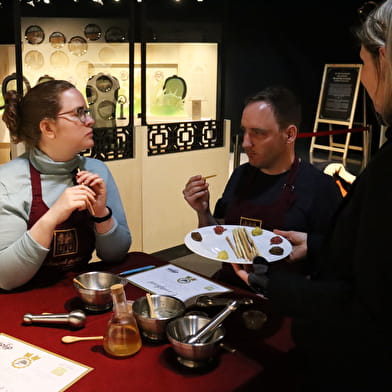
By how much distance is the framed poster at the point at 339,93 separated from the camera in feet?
27.3

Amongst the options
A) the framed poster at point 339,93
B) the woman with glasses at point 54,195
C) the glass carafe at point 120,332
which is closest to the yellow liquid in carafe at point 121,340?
the glass carafe at point 120,332

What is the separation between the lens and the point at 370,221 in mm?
994

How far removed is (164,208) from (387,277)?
11.7 ft

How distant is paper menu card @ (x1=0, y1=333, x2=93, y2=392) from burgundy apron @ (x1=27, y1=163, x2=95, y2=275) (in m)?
0.53

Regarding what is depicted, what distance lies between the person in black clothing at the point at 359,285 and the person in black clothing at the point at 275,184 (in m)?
0.96

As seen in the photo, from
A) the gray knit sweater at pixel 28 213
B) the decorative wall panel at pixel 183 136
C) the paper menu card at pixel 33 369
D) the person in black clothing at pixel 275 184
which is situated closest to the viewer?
the paper menu card at pixel 33 369

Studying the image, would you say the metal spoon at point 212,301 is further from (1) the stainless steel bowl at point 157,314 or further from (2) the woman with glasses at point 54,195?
(2) the woman with glasses at point 54,195

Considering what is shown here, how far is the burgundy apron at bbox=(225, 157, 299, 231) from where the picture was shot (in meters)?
2.14

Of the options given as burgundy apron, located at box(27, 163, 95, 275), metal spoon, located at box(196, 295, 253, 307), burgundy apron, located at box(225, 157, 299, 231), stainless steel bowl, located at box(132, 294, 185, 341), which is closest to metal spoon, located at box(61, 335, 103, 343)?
stainless steel bowl, located at box(132, 294, 185, 341)

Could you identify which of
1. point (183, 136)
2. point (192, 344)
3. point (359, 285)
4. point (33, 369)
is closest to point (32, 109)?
point (33, 369)

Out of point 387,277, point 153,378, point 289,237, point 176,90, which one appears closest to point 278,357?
point 153,378

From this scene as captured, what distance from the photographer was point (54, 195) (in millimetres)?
1918

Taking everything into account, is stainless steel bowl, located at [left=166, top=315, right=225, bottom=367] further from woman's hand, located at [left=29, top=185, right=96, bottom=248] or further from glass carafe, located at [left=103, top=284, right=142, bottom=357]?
woman's hand, located at [left=29, top=185, right=96, bottom=248]

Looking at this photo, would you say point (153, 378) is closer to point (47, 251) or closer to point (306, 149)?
point (47, 251)
